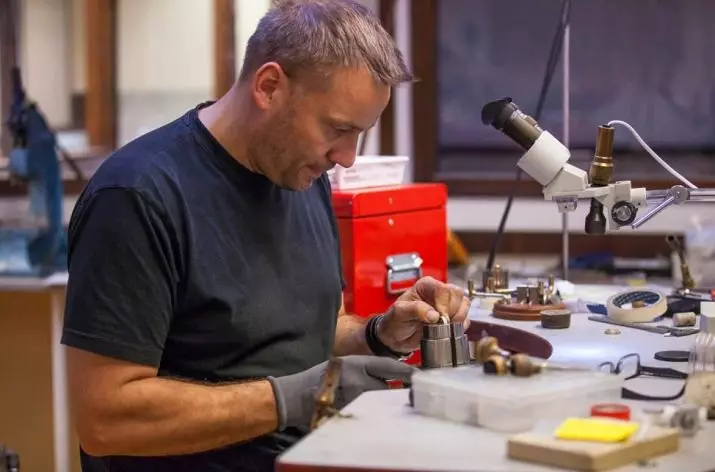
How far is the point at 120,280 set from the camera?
1503 mm

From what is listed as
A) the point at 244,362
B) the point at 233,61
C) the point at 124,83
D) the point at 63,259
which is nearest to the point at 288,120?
the point at 244,362

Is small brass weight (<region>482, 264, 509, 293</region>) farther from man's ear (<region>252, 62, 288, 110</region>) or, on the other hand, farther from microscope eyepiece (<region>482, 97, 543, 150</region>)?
man's ear (<region>252, 62, 288, 110</region>)

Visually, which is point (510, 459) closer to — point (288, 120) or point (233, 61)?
point (288, 120)

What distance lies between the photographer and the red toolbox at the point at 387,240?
2.34 metres

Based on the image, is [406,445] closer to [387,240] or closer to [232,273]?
[232,273]

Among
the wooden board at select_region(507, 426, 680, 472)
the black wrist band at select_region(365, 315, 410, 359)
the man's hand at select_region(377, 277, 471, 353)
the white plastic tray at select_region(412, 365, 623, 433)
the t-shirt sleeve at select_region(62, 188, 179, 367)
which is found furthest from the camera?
the black wrist band at select_region(365, 315, 410, 359)

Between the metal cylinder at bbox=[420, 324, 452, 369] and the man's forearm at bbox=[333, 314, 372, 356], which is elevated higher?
the metal cylinder at bbox=[420, 324, 452, 369]

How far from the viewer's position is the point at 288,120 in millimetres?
1672

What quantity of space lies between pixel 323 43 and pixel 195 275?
39 centimetres

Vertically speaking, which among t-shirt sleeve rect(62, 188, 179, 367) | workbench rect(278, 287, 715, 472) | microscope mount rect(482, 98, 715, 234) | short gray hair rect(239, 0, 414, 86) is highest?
short gray hair rect(239, 0, 414, 86)

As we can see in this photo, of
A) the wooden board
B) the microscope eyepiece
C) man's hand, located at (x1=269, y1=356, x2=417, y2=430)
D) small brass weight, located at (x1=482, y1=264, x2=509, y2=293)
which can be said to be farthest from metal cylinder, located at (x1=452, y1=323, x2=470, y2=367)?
small brass weight, located at (x1=482, y1=264, x2=509, y2=293)

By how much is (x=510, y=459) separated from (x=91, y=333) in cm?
62

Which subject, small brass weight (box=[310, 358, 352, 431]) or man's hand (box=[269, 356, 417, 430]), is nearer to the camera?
small brass weight (box=[310, 358, 352, 431])

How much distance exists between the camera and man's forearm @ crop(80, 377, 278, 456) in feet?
4.92
